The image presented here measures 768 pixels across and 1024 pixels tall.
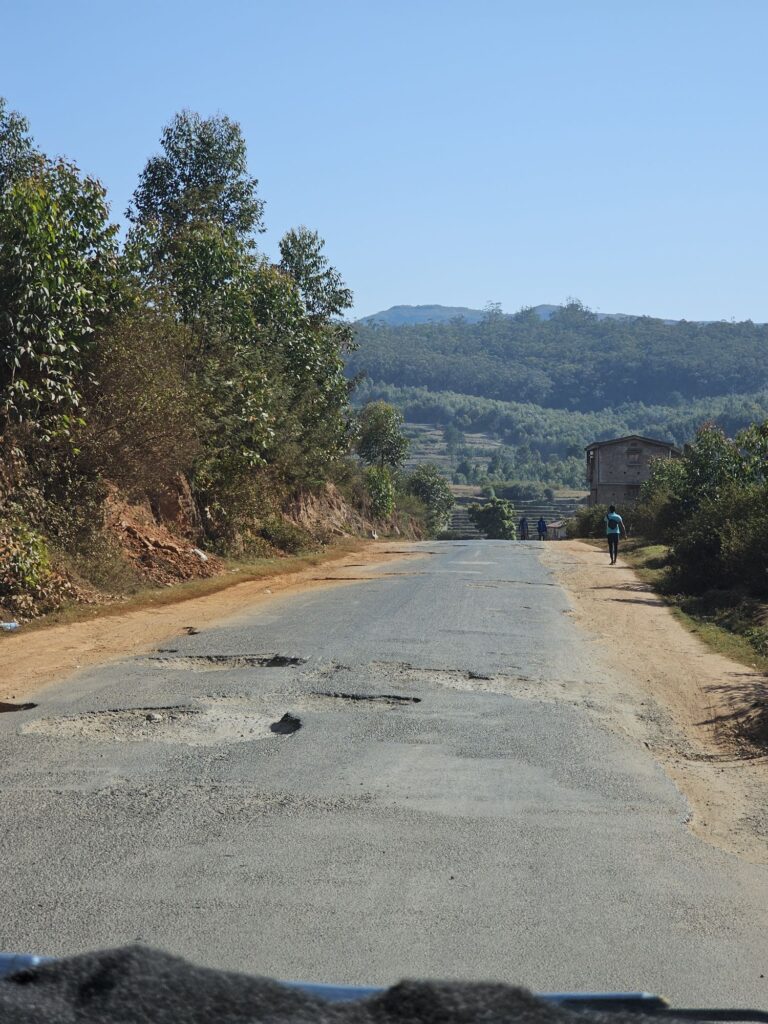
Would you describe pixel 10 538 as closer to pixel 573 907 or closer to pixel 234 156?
pixel 573 907

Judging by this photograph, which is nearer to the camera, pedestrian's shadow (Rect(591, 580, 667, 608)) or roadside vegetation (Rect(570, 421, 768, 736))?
roadside vegetation (Rect(570, 421, 768, 736))

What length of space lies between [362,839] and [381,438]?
63635 mm

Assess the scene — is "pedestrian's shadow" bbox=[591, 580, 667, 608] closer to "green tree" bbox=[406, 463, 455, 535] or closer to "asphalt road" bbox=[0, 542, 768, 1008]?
"asphalt road" bbox=[0, 542, 768, 1008]

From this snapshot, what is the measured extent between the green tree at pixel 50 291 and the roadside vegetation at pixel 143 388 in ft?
0.10

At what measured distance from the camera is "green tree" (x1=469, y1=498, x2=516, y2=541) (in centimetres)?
10322

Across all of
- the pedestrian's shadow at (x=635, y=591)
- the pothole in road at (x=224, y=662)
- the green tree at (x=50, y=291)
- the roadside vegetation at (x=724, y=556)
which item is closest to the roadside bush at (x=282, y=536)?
the roadside vegetation at (x=724, y=556)

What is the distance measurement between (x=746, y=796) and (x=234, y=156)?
3579cm

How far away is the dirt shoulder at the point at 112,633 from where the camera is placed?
10734 mm

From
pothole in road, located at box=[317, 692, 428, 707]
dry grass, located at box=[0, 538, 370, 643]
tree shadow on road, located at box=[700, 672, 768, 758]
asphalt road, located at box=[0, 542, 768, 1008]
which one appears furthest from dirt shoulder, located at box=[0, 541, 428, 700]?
tree shadow on road, located at box=[700, 672, 768, 758]

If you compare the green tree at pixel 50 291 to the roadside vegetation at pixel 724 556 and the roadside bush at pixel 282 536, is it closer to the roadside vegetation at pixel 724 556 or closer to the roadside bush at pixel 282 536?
the roadside vegetation at pixel 724 556

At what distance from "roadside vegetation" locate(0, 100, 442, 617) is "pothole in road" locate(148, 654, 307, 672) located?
15.1 ft

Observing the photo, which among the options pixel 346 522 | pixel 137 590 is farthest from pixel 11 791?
pixel 346 522

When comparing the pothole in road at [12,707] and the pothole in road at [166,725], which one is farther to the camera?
the pothole in road at [12,707]

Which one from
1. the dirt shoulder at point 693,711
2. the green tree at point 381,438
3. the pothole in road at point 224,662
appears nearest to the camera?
the dirt shoulder at point 693,711
